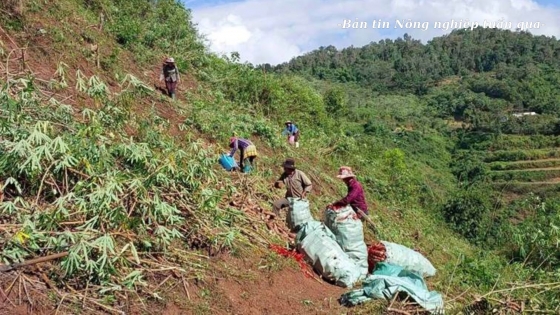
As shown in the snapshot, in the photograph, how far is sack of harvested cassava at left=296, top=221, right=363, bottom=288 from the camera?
5000 millimetres

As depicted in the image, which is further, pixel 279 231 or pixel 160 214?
pixel 279 231

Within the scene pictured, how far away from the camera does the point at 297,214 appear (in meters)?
5.82

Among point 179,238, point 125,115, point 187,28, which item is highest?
point 187,28

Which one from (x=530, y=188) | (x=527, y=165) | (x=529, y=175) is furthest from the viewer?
(x=527, y=165)

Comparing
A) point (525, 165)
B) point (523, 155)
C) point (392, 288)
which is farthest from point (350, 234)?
point (523, 155)

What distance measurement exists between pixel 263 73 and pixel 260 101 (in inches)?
40.6

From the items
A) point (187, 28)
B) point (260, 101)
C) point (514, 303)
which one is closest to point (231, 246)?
point (514, 303)

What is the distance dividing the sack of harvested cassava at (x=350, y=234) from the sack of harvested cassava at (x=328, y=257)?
70 mm

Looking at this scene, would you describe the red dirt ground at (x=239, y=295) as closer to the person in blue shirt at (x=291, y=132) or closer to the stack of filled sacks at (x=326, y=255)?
the stack of filled sacks at (x=326, y=255)

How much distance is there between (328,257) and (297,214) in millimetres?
874

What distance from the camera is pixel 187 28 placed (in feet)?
49.0

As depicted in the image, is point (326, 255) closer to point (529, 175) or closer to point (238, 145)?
point (238, 145)

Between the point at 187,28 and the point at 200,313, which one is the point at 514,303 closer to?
the point at 200,313

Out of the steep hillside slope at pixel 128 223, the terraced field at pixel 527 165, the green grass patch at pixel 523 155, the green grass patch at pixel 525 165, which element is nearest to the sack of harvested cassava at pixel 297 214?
the steep hillside slope at pixel 128 223
